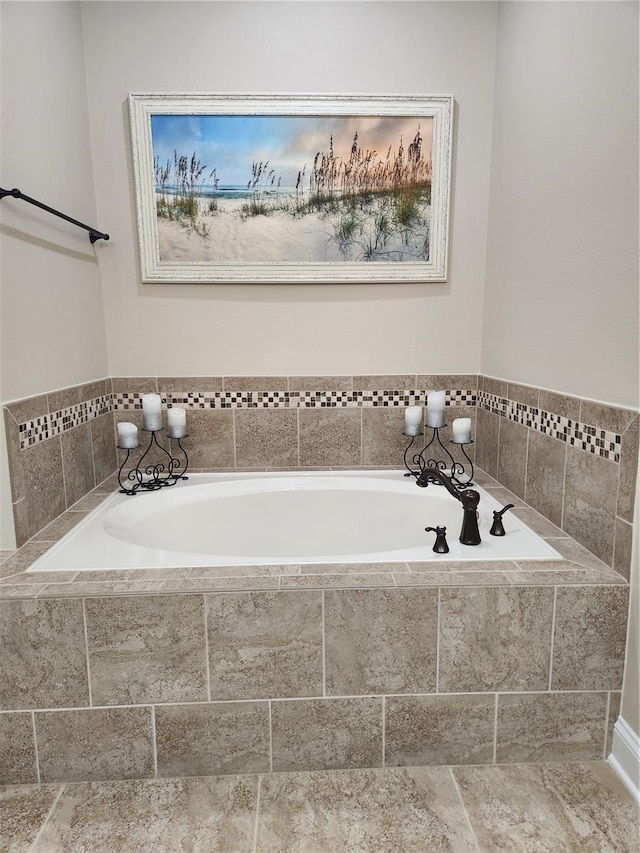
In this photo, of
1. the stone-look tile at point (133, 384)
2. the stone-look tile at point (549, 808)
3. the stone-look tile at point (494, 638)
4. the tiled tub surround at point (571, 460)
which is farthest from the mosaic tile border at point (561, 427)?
the stone-look tile at point (133, 384)

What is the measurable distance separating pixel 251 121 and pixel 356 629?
204 cm

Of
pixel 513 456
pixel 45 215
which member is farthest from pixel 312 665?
pixel 45 215

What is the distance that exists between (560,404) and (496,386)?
0.53m

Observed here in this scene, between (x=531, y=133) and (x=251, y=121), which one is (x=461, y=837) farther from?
(x=251, y=121)

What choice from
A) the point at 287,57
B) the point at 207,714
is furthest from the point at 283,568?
the point at 287,57

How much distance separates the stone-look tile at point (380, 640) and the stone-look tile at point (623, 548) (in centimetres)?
52

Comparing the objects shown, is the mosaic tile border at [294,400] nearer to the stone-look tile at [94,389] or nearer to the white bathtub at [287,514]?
the stone-look tile at [94,389]

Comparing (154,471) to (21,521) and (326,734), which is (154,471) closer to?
(21,521)

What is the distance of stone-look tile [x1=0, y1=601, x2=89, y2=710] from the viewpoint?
4.34ft

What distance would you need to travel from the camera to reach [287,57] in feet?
7.07

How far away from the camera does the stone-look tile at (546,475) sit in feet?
5.67

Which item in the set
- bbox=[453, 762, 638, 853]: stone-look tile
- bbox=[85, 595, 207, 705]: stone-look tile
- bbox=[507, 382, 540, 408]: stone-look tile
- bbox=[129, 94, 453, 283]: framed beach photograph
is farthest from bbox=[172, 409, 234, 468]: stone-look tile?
bbox=[453, 762, 638, 853]: stone-look tile

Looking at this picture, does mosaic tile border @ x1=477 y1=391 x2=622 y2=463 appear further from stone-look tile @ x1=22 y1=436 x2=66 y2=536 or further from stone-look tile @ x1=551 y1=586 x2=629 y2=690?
stone-look tile @ x1=22 y1=436 x2=66 y2=536

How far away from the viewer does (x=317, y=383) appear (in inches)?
94.8
